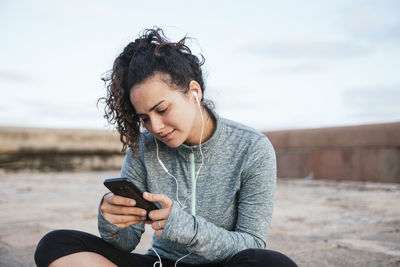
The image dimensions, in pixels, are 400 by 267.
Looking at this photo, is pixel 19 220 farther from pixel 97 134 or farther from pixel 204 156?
pixel 97 134

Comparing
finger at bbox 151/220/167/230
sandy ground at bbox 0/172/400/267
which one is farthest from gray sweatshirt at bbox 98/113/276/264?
Result: sandy ground at bbox 0/172/400/267

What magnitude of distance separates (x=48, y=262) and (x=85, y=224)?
201cm

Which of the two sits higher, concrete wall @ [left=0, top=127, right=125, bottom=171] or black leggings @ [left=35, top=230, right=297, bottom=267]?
black leggings @ [left=35, top=230, right=297, bottom=267]

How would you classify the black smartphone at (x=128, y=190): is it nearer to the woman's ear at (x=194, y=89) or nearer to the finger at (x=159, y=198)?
the finger at (x=159, y=198)

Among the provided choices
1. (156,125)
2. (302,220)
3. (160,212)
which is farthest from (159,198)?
(302,220)

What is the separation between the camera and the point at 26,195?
5.64m

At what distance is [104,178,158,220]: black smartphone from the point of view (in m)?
1.53

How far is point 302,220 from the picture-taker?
3.91 metres

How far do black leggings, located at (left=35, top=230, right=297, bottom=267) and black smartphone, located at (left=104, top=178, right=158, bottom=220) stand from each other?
29 cm

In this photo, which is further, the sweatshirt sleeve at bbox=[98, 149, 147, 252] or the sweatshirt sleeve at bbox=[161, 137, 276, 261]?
the sweatshirt sleeve at bbox=[98, 149, 147, 252]

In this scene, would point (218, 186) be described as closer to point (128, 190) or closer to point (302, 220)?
point (128, 190)

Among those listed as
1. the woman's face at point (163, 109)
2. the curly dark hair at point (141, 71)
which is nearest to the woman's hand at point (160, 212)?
the woman's face at point (163, 109)

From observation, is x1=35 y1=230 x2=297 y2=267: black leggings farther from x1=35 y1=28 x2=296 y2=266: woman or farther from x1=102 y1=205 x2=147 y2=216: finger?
x1=102 y1=205 x2=147 y2=216: finger

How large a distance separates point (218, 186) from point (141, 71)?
1.93 ft
